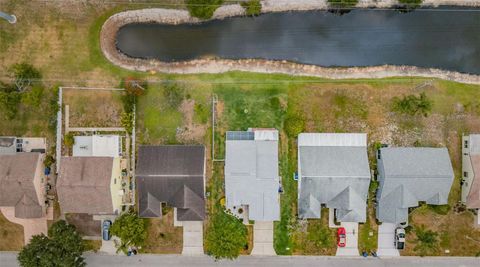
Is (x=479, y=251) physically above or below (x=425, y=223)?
below

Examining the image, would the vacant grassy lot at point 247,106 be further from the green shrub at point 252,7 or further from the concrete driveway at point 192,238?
the green shrub at point 252,7

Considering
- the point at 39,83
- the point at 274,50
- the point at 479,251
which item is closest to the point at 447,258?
the point at 479,251

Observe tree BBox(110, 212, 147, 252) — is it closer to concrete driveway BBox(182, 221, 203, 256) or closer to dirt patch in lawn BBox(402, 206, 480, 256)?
concrete driveway BBox(182, 221, 203, 256)

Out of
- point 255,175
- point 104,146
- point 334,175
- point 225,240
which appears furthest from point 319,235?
point 104,146

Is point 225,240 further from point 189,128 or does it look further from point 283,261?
point 189,128

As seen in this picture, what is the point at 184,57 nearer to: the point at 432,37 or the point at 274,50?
the point at 274,50

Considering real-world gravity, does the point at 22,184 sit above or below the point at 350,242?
above
